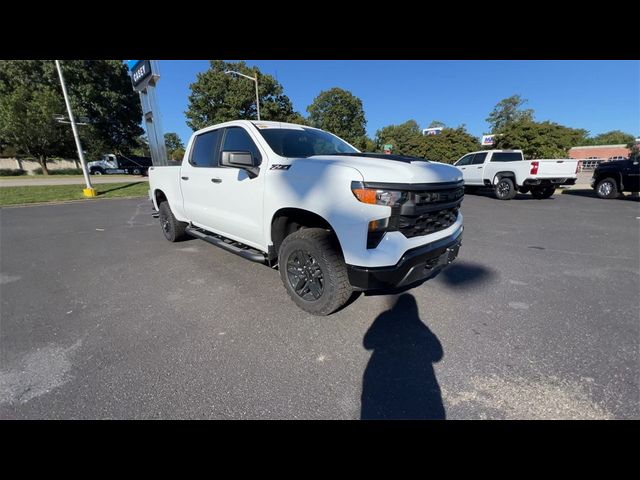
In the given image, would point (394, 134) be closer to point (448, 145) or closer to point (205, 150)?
point (448, 145)

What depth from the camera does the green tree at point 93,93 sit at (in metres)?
28.0

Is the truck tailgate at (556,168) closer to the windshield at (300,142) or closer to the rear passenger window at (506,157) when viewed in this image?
the rear passenger window at (506,157)

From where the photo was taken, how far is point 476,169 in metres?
12.1

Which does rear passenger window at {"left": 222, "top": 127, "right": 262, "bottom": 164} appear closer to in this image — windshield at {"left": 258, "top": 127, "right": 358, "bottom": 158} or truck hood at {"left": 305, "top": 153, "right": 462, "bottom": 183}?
windshield at {"left": 258, "top": 127, "right": 358, "bottom": 158}

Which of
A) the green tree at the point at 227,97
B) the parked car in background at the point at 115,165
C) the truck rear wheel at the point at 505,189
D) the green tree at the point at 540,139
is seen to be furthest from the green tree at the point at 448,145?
the parked car in background at the point at 115,165

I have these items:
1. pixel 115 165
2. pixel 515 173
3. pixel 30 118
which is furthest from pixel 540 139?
pixel 115 165

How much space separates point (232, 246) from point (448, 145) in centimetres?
3128

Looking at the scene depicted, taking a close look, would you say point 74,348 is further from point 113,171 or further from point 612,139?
point 612,139

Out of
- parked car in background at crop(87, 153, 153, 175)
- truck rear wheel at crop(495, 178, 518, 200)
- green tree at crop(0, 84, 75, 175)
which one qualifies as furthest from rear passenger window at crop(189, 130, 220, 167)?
parked car in background at crop(87, 153, 153, 175)

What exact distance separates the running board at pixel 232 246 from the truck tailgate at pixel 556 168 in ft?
36.1

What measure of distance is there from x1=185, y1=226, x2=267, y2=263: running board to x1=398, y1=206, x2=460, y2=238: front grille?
1611 mm

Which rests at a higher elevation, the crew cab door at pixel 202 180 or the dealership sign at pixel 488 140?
the dealership sign at pixel 488 140

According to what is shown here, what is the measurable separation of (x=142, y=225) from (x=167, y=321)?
558 centimetres
